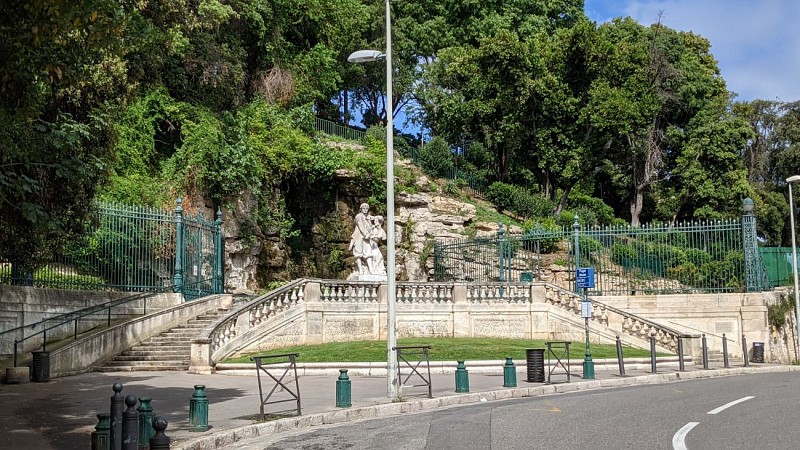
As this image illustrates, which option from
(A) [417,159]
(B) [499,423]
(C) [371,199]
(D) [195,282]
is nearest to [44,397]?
(B) [499,423]

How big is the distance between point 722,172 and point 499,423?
4041cm

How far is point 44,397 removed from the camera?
15.2 m

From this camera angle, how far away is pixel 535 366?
1816 centimetres

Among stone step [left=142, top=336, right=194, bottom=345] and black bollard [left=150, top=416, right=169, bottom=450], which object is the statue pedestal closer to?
stone step [left=142, top=336, right=194, bottom=345]

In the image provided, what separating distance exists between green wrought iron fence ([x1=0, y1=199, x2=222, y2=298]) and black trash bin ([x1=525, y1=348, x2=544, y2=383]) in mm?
10761

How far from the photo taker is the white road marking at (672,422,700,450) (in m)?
9.31

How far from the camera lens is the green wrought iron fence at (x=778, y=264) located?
3344 centimetres

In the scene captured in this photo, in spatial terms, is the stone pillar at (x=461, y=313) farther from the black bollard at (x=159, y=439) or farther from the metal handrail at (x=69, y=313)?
the black bollard at (x=159, y=439)

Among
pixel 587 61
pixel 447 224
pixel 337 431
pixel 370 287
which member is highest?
pixel 587 61

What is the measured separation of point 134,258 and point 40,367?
6.25 meters

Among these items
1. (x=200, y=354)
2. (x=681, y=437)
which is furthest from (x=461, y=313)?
(x=681, y=437)

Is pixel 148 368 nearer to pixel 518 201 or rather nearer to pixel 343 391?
pixel 343 391

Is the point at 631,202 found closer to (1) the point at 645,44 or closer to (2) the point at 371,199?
(1) the point at 645,44

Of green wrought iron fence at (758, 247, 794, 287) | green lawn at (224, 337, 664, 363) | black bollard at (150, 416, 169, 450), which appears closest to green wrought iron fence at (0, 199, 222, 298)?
green lawn at (224, 337, 664, 363)
